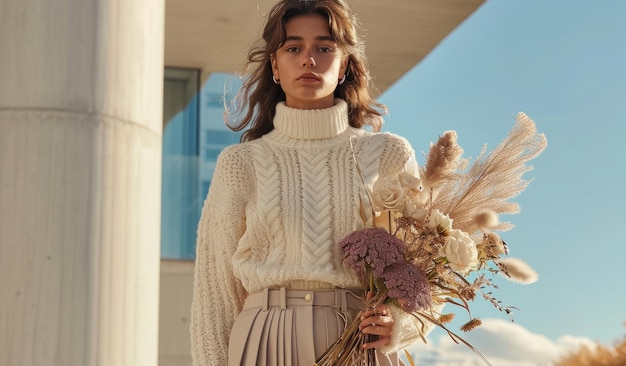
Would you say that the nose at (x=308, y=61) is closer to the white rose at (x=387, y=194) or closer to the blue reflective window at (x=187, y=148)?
the white rose at (x=387, y=194)

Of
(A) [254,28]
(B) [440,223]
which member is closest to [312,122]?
(B) [440,223]

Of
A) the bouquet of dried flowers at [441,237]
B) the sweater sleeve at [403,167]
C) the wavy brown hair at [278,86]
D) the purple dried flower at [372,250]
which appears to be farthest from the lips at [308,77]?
the purple dried flower at [372,250]

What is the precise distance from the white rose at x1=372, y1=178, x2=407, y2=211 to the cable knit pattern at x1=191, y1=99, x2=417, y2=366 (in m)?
0.16

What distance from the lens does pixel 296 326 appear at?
271 cm

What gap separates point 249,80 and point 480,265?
87 centimetres

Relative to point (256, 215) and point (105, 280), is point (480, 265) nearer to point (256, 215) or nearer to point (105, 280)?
point (256, 215)

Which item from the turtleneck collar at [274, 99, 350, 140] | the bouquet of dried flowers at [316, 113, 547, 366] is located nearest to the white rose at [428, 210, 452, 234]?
the bouquet of dried flowers at [316, 113, 547, 366]

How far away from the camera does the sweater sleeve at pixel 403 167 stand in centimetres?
264

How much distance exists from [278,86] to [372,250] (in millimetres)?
719

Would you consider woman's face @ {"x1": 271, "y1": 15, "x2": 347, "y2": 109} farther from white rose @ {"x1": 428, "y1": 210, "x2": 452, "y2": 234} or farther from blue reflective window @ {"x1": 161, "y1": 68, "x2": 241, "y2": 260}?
blue reflective window @ {"x1": 161, "y1": 68, "x2": 241, "y2": 260}

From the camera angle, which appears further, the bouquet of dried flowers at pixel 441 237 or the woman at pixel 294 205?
the woman at pixel 294 205

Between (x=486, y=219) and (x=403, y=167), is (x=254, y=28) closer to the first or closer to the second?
(x=403, y=167)

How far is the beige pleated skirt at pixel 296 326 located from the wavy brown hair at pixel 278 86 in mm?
566

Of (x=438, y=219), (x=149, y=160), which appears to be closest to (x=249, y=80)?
(x=149, y=160)
